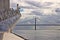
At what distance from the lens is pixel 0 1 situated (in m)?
12.5

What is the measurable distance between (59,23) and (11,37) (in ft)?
144

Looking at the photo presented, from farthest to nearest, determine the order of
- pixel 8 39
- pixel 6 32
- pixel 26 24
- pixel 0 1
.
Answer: pixel 26 24
pixel 0 1
pixel 6 32
pixel 8 39

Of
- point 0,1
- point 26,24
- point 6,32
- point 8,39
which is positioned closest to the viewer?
point 8,39

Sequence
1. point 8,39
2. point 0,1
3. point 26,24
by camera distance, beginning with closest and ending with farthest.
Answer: point 8,39 < point 0,1 < point 26,24

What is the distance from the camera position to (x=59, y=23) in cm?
4572

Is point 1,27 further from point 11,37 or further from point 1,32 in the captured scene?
point 11,37

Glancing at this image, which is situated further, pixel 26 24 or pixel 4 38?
pixel 26 24

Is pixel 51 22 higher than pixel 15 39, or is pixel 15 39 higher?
pixel 15 39

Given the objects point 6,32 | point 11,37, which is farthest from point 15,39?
point 6,32

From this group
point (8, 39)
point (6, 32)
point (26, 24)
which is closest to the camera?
point (8, 39)

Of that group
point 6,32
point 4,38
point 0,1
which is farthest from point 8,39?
point 0,1

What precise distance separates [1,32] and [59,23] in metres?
43.9

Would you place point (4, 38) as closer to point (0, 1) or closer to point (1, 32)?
point (1, 32)

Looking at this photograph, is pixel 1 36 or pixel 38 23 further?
pixel 38 23
